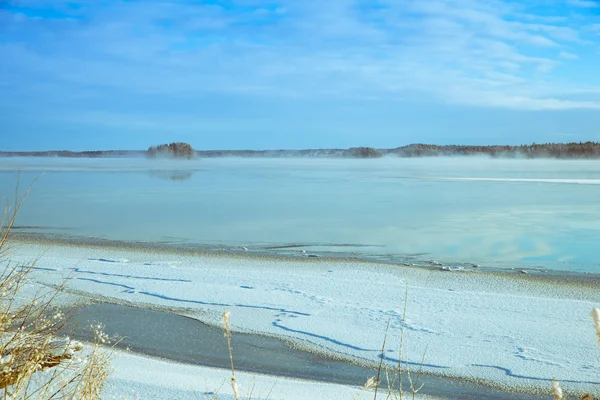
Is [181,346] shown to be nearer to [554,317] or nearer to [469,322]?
[469,322]

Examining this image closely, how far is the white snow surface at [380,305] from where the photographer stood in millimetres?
5008

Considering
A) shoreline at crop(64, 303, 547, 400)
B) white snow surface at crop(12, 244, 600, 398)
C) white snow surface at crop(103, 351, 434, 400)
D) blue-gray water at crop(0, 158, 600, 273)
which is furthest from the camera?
blue-gray water at crop(0, 158, 600, 273)

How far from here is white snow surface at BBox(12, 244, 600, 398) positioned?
501 centimetres

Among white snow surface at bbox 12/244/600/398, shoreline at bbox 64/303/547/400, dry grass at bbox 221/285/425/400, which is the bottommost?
shoreline at bbox 64/303/547/400

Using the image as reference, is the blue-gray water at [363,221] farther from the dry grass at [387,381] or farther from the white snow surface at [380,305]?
the dry grass at [387,381]

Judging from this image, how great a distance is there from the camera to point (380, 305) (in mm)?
6484

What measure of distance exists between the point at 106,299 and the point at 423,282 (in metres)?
3.79

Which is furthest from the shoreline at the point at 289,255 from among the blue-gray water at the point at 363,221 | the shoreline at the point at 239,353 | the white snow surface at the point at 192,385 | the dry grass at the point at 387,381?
the white snow surface at the point at 192,385

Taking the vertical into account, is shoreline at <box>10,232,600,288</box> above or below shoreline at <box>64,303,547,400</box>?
above

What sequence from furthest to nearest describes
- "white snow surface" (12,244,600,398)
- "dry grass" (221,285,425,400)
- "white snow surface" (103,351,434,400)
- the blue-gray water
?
the blue-gray water, "white snow surface" (12,244,600,398), "white snow surface" (103,351,434,400), "dry grass" (221,285,425,400)

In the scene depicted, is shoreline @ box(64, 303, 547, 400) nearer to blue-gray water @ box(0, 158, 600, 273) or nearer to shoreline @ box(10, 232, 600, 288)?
shoreline @ box(10, 232, 600, 288)

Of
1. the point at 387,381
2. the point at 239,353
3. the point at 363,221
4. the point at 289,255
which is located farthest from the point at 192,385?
the point at 363,221

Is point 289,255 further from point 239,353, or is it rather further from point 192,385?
point 192,385

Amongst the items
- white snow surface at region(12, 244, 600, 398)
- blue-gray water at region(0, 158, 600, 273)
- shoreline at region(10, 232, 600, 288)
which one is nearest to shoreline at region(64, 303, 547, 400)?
white snow surface at region(12, 244, 600, 398)
